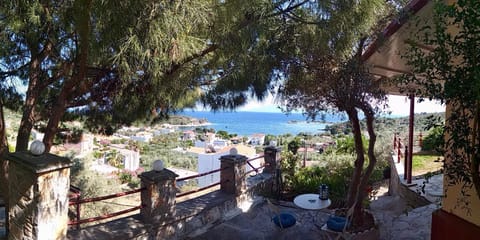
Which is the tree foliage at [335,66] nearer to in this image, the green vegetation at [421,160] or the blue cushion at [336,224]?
the blue cushion at [336,224]

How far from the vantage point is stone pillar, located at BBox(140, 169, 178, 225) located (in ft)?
14.5

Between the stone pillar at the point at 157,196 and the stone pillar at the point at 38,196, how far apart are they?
1130 mm

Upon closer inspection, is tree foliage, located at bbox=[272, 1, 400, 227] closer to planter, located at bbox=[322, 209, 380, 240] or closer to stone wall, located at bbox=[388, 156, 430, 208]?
planter, located at bbox=[322, 209, 380, 240]

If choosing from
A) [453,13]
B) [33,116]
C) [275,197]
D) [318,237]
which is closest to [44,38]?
[33,116]

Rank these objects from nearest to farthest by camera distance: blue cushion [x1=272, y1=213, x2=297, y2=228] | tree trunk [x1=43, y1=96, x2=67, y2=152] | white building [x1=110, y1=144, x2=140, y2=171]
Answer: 1. tree trunk [x1=43, y1=96, x2=67, y2=152]
2. blue cushion [x1=272, y1=213, x2=297, y2=228]
3. white building [x1=110, y1=144, x2=140, y2=171]

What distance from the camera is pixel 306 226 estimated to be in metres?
5.82

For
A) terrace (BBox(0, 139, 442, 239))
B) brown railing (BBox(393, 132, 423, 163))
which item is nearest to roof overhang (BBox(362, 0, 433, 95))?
terrace (BBox(0, 139, 442, 239))

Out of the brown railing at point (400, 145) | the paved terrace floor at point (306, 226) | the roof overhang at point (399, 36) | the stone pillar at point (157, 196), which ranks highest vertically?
the roof overhang at point (399, 36)

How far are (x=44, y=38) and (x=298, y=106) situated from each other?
10.4 feet

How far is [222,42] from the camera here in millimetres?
3426

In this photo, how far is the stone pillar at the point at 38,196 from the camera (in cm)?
320

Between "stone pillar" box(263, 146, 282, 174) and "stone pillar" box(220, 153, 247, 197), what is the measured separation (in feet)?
4.70

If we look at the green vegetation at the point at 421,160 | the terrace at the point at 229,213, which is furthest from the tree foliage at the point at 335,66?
the green vegetation at the point at 421,160

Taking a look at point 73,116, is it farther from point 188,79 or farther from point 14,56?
point 188,79
